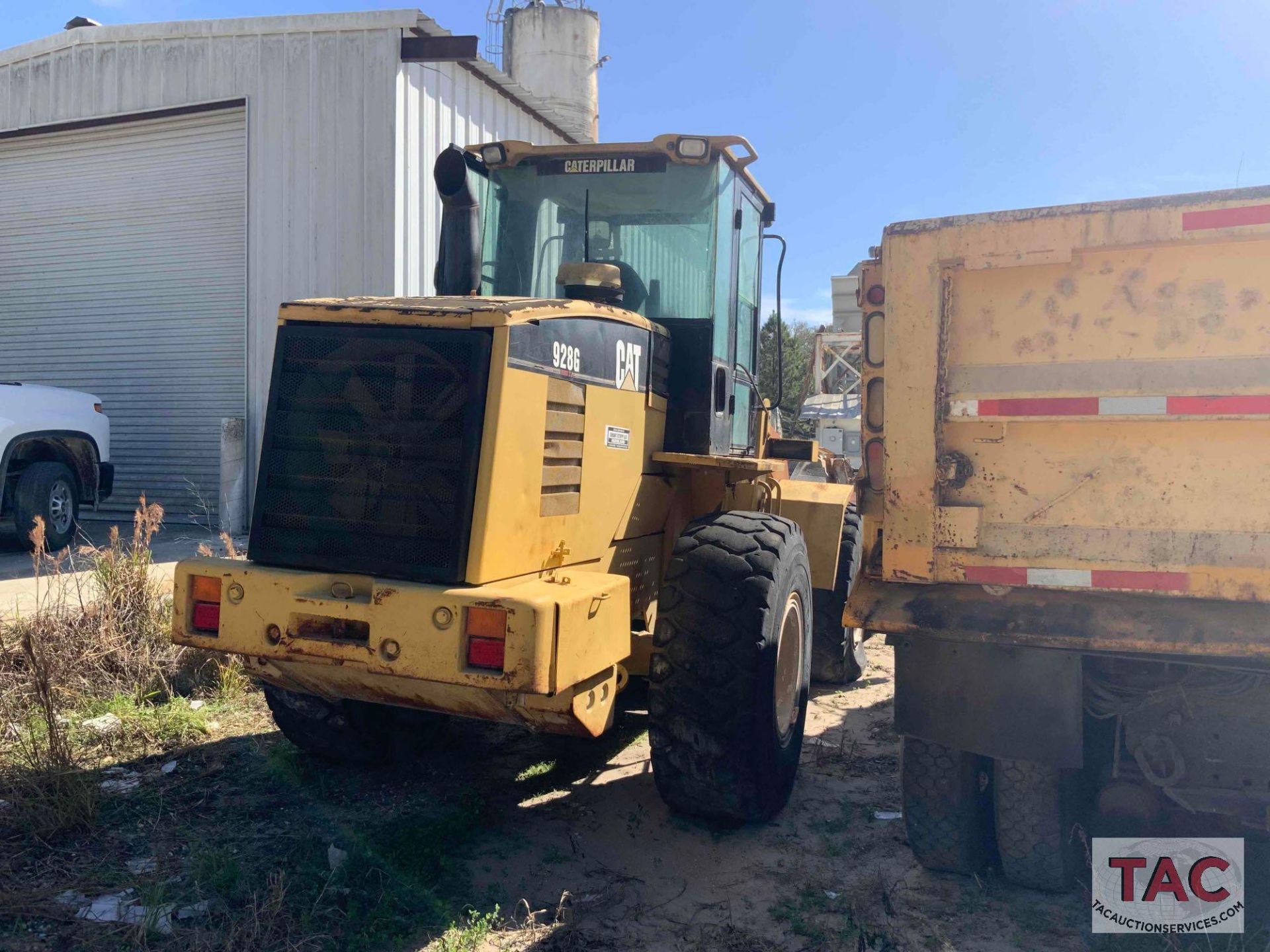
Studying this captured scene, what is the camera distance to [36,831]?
154 inches

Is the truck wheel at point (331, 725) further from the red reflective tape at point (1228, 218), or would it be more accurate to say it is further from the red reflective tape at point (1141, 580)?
the red reflective tape at point (1228, 218)

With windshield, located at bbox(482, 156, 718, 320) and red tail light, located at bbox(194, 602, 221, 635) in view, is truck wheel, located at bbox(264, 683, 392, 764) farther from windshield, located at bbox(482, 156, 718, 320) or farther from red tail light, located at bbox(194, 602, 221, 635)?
windshield, located at bbox(482, 156, 718, 320)

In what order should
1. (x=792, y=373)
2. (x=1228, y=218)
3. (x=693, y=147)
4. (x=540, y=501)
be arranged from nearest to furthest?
(x=1228, y=218) → (x=540, y=501) → (x=693, y=147) → (x=792, y=373)

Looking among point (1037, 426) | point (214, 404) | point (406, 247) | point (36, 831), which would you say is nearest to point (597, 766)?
point (36, 831)

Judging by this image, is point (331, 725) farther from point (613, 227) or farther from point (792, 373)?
point (792, 373)

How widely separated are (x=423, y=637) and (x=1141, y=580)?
242 centimetres

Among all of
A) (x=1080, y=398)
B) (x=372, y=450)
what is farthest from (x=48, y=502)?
(x=1080, y=398)

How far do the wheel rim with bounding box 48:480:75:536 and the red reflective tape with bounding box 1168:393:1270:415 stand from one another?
31.1 feet

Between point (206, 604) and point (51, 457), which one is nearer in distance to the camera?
point (206, 604)

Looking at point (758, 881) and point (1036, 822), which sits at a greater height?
point (1036, 822)

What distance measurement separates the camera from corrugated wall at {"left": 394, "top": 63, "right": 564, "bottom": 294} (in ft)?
34.8

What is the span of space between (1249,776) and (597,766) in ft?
9.31

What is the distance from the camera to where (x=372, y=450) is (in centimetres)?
357

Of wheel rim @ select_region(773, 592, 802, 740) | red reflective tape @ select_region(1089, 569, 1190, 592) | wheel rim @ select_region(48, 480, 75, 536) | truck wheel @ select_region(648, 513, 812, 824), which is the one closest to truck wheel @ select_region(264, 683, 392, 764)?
truck wheel @ select_region(648, 513, 812, 824)
